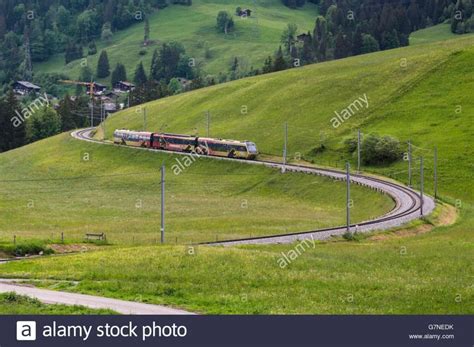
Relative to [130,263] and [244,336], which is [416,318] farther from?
[130,263]

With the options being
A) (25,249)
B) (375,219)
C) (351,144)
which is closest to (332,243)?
(375,219)

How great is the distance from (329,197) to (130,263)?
57.2m

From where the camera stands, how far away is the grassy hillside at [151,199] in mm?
75750

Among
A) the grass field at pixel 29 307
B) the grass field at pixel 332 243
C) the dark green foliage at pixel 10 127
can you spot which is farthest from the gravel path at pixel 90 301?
the dark green foliage at pixel 10 127

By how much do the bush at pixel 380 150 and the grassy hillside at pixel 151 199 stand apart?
11.9 m

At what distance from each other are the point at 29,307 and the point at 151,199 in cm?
7363

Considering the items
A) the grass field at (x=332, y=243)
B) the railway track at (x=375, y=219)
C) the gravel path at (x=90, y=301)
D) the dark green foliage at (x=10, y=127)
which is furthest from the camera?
the dark green foliage at (x=10, y=127)

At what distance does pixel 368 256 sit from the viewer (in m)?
48.7

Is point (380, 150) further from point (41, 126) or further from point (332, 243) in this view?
point (41, 126)

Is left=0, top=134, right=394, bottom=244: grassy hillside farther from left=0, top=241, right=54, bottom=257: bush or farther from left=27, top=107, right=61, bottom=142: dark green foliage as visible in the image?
left=27, top=107, right=61, bottom=142: dark green foliage

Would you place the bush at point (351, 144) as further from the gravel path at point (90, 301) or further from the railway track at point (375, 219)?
the gravel path at point (90, 301)

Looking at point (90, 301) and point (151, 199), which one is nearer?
point (90, 301)

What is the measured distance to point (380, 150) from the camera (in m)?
112

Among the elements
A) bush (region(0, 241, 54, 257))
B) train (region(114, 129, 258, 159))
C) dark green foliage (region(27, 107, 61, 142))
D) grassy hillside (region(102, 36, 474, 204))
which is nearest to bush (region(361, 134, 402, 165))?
grassy hillside (region(102, 36, 474, 204))
